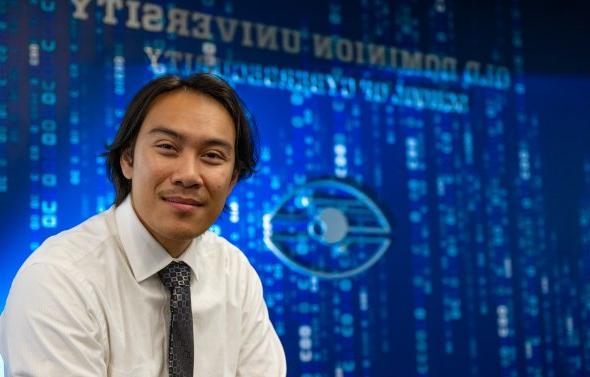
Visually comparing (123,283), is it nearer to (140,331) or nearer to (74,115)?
(140,331)

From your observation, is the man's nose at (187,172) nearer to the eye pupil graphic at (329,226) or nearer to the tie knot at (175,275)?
the tie knot at (175,275)

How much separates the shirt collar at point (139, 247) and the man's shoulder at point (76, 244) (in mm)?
26

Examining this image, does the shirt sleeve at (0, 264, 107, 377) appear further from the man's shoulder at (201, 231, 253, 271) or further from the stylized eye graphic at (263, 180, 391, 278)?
the stylized eye graphic at (263, 180, 391, 278)

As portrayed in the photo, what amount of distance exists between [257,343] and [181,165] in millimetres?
435

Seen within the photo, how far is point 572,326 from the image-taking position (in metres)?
3.48

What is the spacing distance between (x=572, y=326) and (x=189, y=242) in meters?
2.61

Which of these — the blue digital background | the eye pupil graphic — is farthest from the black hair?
the eye pupil graphic

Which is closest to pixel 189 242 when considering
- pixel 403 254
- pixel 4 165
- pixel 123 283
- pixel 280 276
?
pixel 123 283

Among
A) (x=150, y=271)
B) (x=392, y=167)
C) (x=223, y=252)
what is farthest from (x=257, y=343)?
(x=392, y=167)

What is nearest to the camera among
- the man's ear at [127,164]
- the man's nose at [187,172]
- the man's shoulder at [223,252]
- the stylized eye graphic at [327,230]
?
the man's nose at [187,172]

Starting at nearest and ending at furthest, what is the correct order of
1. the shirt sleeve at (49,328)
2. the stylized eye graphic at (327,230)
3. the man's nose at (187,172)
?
the shirt sleeve at (49,328), the man's nose at (187,172), the stylized eye graphic at (327,230)

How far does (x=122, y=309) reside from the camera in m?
1.31

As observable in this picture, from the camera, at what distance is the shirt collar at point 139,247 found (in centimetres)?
133

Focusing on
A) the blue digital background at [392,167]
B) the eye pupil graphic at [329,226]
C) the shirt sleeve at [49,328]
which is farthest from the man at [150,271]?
the eye pupil graphic at [329,226]
